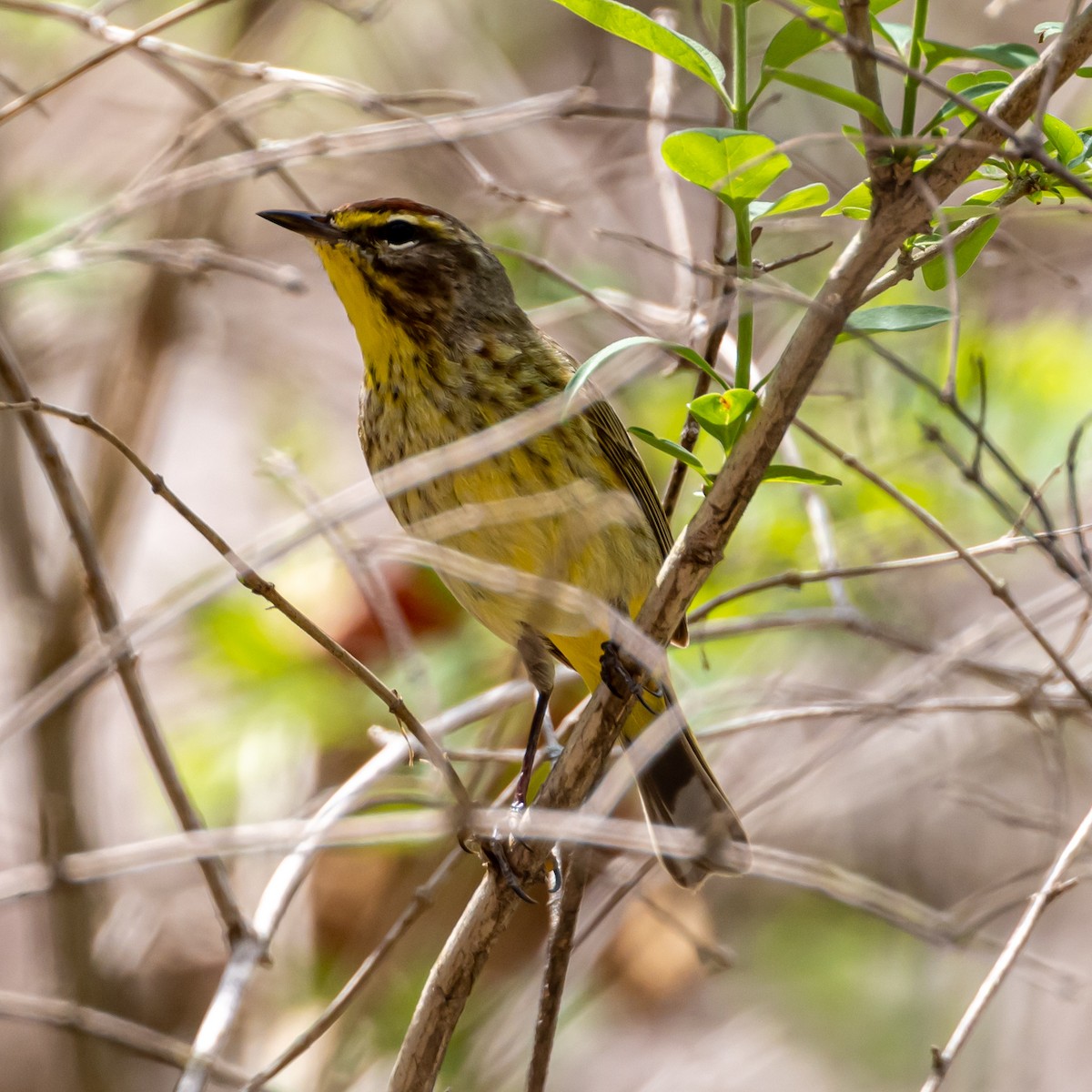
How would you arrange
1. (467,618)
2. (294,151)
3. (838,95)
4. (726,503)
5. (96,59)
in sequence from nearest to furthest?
(838,95) → (726,503) → (96,59) → (294,151) → (467,618)

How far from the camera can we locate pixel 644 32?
74.7 inches

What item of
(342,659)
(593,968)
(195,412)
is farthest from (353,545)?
(195,412)

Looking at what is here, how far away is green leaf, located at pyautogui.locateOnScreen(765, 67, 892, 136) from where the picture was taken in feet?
5.50

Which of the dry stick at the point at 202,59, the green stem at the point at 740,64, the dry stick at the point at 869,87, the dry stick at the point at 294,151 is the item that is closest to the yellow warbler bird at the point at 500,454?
the dry stick at the point at 294,151

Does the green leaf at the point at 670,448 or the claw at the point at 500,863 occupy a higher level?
the green leaf at the point at 670,448

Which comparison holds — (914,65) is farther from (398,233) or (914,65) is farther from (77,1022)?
(77,1022)

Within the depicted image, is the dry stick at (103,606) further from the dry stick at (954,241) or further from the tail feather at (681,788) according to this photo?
the dry stick at (954,241)

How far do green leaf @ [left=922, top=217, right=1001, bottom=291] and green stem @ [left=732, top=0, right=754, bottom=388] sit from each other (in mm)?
283

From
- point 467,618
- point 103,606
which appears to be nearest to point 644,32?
point 103,606

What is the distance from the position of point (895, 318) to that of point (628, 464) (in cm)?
128

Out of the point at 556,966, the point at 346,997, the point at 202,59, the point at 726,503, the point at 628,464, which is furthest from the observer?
the point at 628,464

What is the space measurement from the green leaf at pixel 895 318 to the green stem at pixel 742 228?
0.15m

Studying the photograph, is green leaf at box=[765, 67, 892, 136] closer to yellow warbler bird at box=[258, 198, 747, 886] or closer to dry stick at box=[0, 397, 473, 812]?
dry stick at box=[0, 397, 473, 812]

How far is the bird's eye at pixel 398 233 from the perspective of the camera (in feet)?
10.5
